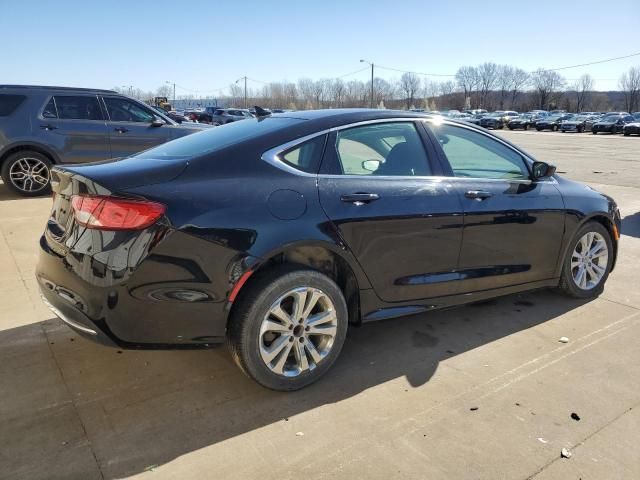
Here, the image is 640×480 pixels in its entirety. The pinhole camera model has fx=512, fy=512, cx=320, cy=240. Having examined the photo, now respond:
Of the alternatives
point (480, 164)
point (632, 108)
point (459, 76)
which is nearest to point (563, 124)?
point (480, 164)

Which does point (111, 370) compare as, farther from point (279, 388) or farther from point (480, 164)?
point (480, 164)

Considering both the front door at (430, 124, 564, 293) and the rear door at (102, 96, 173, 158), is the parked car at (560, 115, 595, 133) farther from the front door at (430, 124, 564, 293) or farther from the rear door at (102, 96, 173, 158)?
the front door at (430, 124, 564, 293)

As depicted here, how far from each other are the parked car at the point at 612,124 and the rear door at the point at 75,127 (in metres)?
43.1

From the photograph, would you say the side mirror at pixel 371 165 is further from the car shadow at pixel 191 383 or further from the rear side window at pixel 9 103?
the rear side window at pixel 9 103

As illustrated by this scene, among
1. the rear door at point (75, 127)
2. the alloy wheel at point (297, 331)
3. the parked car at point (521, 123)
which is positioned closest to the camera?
the alloy wheel at point (297, 331)

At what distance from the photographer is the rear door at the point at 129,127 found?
30.1ft

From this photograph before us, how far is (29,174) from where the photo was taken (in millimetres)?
8547

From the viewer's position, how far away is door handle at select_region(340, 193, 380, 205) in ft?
9.97

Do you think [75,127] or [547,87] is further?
[547,87]

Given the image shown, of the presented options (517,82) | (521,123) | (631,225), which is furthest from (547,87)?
(631,225)

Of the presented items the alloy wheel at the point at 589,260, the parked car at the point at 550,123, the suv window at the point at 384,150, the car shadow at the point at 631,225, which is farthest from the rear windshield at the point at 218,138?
the parked car at the point at 550,123

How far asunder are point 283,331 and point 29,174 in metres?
7.48

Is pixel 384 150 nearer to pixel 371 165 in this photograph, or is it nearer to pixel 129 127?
pixel 371 165

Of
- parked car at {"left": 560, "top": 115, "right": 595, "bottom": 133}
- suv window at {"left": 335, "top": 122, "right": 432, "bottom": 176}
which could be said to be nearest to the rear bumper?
suv window at {"left": 335, "top": 122, "right": 432, "bottom": 176}
